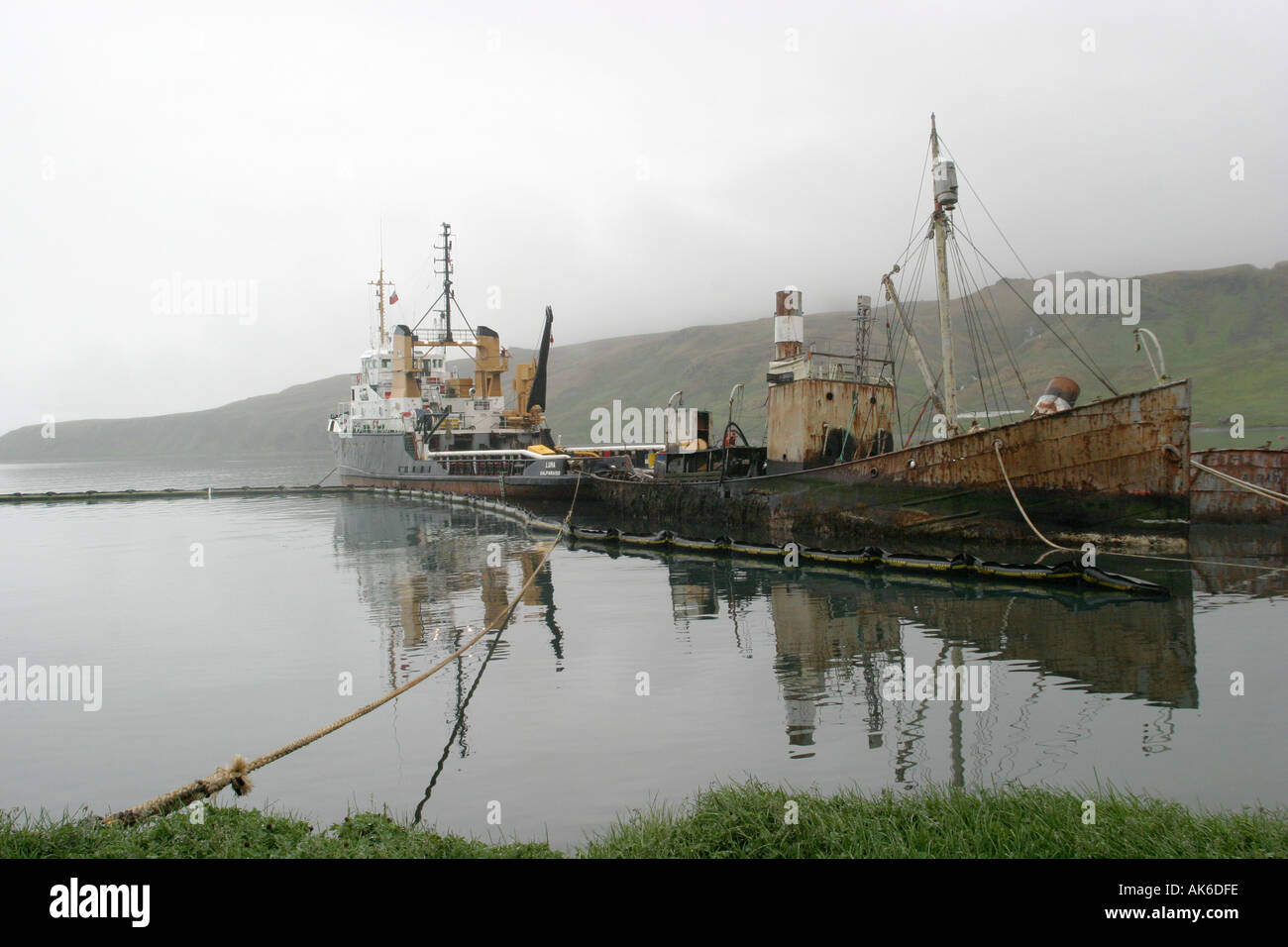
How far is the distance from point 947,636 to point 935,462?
36.7 ft

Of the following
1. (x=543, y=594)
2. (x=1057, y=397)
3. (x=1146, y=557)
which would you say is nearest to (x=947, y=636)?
(x=543, y=594)

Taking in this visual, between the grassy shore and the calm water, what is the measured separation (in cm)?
145

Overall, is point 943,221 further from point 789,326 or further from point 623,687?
point 623,687

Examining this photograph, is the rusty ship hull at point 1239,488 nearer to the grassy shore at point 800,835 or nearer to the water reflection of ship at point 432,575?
the water reflection of ship at point 432,575

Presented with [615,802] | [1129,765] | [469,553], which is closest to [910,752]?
[1129,765]

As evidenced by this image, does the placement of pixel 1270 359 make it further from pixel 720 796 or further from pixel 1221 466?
pixel 720 796

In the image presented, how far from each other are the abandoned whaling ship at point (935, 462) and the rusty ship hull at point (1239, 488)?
716cm

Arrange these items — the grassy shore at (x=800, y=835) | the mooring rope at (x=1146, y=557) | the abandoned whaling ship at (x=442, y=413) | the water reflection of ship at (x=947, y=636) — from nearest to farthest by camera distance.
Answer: the grassy shore at (x=800, y=835) < the water reflection of ship at (x=947, y=636) < the mooring rope at (x=1146, y=557) < the abandoned whaling ship at (x=442, y=413)

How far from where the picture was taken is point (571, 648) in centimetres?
1544

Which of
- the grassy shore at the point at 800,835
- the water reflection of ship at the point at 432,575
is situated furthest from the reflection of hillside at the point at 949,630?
the water reflection of ship at the point at 432,575

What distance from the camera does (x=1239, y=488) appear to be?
3088 cm

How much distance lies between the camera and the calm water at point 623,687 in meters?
8.95
